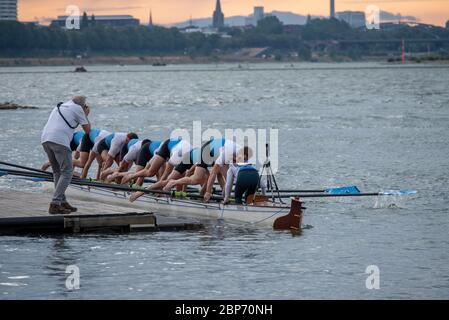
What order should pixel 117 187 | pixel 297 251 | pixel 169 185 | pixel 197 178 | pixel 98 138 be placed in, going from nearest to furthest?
pixel 297 251 → pixel 117 187 → pixel 197 178 → pixel 169 185 → pixel 98 138

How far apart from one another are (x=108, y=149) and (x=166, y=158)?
2914 mm

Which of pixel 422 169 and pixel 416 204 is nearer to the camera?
pixel 416 204

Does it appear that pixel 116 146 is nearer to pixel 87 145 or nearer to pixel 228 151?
pixel 87 145

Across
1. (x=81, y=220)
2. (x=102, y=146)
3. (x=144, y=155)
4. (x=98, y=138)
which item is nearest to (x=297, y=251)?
(x=81, y=220)

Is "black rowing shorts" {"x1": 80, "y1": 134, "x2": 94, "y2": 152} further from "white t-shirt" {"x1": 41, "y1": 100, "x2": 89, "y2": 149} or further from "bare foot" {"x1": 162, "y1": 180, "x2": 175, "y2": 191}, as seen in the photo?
"white t-shirt" {"x1": 41, "y1": 100, "x2": 89, "y2": 149}

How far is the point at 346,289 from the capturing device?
59.1ft

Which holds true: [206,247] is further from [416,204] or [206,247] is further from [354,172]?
[354,172]

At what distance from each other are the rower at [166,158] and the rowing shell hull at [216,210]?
0.57 m

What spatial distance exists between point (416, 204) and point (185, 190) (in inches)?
241

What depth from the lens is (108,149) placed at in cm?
2864

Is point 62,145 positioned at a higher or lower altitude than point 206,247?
higher
